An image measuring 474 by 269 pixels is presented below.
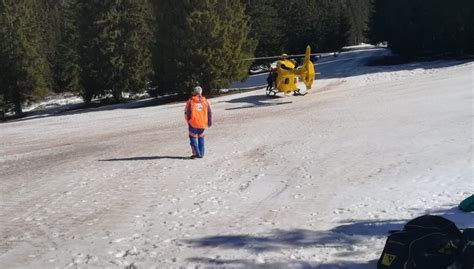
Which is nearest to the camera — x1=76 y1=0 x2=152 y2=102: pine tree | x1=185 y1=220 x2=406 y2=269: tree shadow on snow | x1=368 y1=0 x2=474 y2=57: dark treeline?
x1=185 y1=220 x2=406 y2=269: tree shadow on snow

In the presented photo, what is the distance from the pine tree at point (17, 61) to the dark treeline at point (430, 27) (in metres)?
35.5

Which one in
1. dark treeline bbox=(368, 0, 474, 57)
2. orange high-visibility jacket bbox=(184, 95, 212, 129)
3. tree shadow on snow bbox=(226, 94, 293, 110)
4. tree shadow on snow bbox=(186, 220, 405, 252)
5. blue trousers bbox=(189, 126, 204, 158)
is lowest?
tree shadow on snow bbox=(226, 94, 293, 110)

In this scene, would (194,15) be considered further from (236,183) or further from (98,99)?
(236,183)

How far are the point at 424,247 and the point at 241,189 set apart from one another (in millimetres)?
5219

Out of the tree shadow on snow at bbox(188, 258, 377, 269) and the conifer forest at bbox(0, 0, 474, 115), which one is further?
the conifer forest at bbox(0, 0, 474, 115)

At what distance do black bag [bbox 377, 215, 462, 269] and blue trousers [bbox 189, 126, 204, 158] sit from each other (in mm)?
8460

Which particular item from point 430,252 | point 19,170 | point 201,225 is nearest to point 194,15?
point 19,170

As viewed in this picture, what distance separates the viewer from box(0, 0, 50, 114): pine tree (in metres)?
42.1

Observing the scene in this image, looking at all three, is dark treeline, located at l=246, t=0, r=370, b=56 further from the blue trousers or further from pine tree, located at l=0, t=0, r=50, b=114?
the blue trousers

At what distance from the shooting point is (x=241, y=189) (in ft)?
32.1

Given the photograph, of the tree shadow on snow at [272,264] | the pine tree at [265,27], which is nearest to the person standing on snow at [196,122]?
the tree shadow on snow at [272,264]

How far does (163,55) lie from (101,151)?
2009cm

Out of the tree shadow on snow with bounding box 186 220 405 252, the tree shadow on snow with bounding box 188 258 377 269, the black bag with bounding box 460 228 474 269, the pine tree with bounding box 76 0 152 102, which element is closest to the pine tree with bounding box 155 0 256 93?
the pine tree with bounding box 76 0 152 102

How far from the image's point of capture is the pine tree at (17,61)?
42062 millimetres
